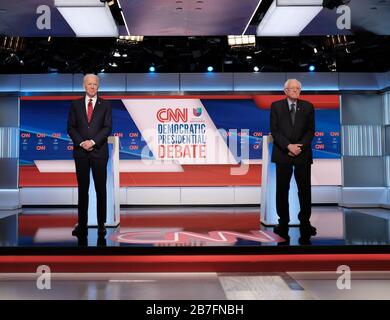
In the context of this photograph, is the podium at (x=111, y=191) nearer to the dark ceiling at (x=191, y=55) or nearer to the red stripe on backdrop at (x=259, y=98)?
the dark ceiling at (x=191, y=55)

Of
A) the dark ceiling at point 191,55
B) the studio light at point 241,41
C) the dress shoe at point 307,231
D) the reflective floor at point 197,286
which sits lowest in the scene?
the reflective floor at point 197,286

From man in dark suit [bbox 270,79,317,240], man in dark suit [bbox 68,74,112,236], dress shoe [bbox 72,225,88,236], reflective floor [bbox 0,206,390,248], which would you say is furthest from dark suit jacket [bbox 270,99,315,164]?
dress shoe [bbox 72,225,88,236]

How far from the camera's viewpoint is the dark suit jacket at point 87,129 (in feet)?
12.9

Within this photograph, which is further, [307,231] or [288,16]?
[288,16]

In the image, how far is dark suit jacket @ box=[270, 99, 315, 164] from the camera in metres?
4.07

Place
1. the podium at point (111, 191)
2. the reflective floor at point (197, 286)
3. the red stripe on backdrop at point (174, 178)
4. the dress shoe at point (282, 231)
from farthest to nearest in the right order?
the red stripe on backdrop at point (174, 178) < the podium at point (111, 191) < the dress shoe at point (282, 231) < the reflective floor at point (197, 286)

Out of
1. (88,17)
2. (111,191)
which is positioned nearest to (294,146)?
(111,191)

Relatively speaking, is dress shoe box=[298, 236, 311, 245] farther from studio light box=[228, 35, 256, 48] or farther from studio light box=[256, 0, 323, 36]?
studio light box=[228, 35, 256, 48]

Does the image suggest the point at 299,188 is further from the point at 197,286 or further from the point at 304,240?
the point at 197,286

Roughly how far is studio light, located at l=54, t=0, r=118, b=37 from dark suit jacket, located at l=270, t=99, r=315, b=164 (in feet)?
8.16

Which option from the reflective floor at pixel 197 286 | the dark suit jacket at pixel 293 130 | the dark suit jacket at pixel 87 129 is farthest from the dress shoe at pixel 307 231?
the dark suit jacket at pixel 87 129

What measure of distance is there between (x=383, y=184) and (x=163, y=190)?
4210mm

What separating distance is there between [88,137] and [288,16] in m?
2.97

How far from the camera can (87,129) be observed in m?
3.94
